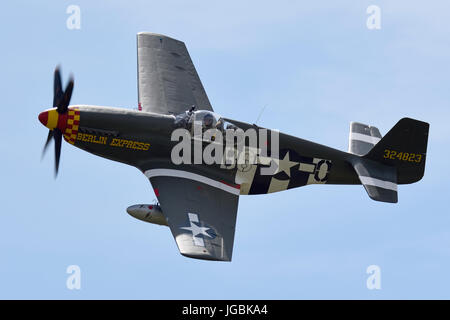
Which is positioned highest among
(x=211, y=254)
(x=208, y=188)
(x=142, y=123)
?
(x=142, y=123)

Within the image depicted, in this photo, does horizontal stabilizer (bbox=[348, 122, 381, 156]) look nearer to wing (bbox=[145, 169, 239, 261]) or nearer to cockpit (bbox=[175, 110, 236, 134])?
wing (bbox=[145, 169, 239, 261])

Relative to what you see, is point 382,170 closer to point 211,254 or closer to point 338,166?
point 338,166

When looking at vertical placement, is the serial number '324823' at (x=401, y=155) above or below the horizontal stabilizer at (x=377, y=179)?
above

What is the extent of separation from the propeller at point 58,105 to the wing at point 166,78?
7.96 feet

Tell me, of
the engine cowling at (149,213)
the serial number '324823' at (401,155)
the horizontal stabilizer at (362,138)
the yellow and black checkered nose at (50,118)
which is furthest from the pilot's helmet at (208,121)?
the serial number '324823' at (401,155)

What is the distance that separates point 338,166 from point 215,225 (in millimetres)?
4526

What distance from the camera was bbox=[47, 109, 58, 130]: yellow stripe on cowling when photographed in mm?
26000

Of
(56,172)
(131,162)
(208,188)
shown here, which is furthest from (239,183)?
(56,172)

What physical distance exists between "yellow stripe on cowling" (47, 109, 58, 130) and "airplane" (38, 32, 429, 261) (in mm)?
25

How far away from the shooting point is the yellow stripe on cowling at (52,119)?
26000mm

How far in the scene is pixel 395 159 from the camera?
2781cm

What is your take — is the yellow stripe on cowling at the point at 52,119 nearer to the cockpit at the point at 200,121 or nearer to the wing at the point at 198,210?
the wing at the point at 198,210

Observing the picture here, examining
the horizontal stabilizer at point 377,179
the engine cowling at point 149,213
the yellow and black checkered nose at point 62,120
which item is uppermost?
the yellow and black checkered nose at point 62,120

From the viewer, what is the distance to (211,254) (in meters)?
23.8
